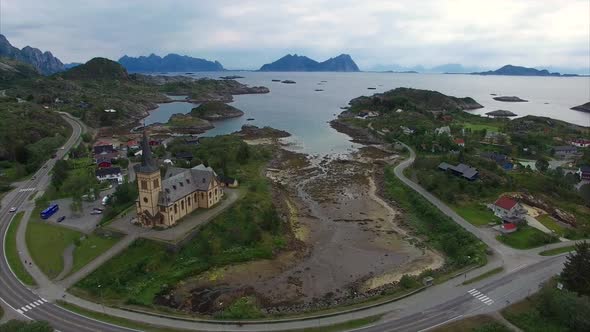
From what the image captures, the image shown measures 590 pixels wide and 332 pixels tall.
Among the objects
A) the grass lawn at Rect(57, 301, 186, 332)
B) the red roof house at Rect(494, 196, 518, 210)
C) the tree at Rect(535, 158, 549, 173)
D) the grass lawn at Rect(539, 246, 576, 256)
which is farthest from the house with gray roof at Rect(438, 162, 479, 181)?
the grass lawn at Rect(57, 301, 186, 332)

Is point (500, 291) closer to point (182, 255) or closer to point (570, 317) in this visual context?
point (570, 317)

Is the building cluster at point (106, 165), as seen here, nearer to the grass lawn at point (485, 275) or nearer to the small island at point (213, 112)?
the grass lawn at point (485, 275)

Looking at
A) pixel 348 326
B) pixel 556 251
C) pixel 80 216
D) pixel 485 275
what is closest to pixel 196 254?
pixel 80 216

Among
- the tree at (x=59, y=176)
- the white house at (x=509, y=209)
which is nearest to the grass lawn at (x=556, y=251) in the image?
the white house at (x=509, y=209)

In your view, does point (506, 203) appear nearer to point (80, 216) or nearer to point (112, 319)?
point (112, 319)

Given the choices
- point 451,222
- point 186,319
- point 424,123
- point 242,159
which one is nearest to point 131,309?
point 186,319

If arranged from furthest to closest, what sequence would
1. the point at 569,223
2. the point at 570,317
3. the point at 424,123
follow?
1. the point at 424,123
2. the point at 569,223
3. the point at 570,317

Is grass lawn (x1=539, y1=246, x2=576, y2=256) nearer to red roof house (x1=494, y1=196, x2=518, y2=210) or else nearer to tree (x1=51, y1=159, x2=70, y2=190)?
red roof house (x1=494, y1=196, x2=518, y2=210)
